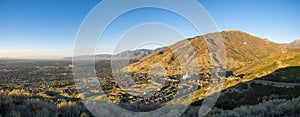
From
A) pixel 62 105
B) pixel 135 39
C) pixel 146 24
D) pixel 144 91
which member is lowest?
pixel 144 91

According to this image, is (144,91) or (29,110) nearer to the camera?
(29,110)

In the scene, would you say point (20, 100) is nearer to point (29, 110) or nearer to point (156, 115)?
point (29, 110)

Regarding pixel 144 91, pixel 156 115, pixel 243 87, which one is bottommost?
pixel 243 87

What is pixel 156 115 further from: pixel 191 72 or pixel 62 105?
pixel 191 72

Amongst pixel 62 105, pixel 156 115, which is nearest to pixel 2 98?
pixel 62 105

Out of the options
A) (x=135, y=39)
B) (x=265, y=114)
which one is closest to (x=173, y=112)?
(x=265, y=114)

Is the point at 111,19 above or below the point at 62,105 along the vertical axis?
above

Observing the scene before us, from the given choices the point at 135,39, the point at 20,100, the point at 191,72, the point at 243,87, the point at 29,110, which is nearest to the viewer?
the point at 29,110

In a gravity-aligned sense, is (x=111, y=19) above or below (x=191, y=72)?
above

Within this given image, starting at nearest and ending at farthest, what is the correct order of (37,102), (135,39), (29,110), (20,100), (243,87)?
(29,110)
(37,102)
(20,100)
(135,39)
(243,87)
